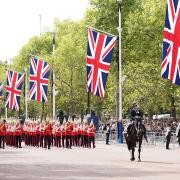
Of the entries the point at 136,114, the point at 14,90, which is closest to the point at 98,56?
the point at 136,114

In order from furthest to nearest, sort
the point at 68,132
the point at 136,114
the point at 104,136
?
the point at 104,136, the point at 68,132, the point at 136,114

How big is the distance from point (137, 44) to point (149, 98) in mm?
5062

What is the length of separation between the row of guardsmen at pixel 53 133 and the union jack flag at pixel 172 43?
13.2 m

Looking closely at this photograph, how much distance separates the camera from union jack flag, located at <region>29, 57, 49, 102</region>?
155 ft

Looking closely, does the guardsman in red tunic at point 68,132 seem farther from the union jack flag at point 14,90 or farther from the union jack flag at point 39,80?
the union jack flag at point 14,90

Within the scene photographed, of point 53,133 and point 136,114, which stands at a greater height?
point 136,114

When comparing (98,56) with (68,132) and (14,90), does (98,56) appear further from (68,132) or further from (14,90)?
(14,90)

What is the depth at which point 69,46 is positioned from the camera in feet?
238

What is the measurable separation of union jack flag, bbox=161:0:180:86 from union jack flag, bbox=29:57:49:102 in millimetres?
→ 21132

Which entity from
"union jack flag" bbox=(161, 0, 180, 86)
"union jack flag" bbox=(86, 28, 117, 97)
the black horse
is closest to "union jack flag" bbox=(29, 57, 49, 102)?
"union jack flag" bbox=(86, 28, 117, 97)

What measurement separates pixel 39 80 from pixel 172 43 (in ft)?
72.0

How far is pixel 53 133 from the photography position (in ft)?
134

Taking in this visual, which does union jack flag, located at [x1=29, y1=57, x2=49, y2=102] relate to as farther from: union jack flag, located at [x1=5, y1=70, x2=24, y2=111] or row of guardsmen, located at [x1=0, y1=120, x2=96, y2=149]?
union jack flag, located at [x1=5, y1=70, x2=24, y2=111]

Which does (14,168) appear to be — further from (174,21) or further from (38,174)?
(174,21)
